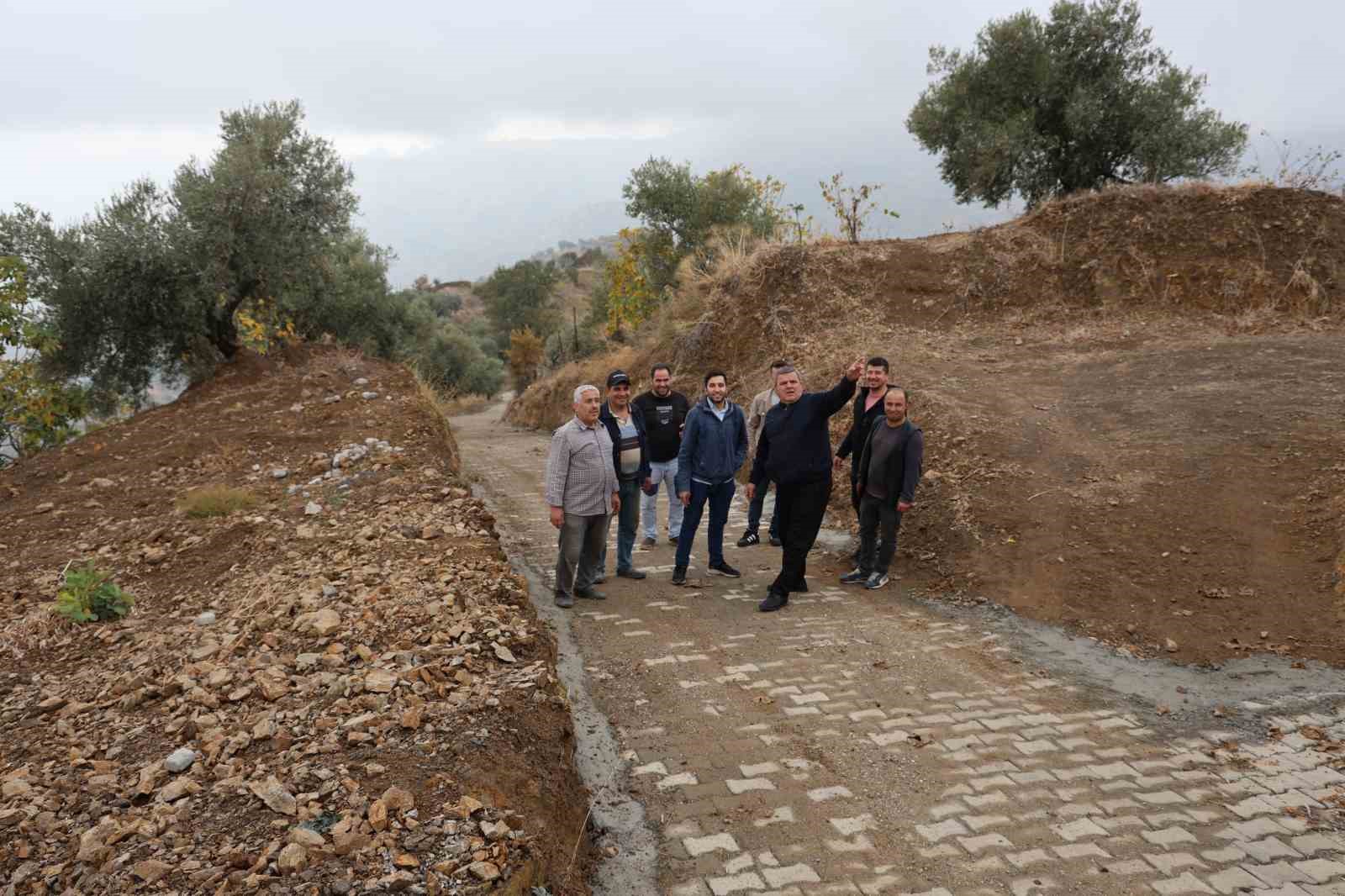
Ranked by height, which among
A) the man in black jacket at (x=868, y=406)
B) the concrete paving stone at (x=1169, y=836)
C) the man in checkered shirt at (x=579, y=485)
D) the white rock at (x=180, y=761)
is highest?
the man in black jacket at (x=868, y=406)

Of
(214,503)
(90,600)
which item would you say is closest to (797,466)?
(90,600)

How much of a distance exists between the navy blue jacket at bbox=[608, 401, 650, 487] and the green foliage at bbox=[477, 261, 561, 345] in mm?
48011

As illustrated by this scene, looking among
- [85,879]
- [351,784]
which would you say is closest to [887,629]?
[351,784]

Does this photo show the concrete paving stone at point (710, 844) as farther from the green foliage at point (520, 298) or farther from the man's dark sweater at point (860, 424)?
the green foliage at point (520, 298)

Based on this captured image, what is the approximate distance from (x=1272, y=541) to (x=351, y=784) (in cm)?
724

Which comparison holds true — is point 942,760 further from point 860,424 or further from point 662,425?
point 662,425

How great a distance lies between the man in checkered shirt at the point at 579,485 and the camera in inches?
257

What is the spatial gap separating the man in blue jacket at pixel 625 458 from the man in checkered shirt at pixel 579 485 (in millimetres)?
340

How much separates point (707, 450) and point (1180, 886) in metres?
4.81

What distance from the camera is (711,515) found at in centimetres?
770

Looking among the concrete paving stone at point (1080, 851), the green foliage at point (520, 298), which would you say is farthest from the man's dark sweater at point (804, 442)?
the green foliage at point (520, 298)

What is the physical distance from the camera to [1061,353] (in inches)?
498

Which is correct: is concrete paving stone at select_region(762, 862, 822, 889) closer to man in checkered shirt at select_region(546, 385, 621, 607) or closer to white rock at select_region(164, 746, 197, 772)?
white rock at select_region(164, 746, 197, 772)

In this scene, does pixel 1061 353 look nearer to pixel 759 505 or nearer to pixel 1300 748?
pixel 759 505
